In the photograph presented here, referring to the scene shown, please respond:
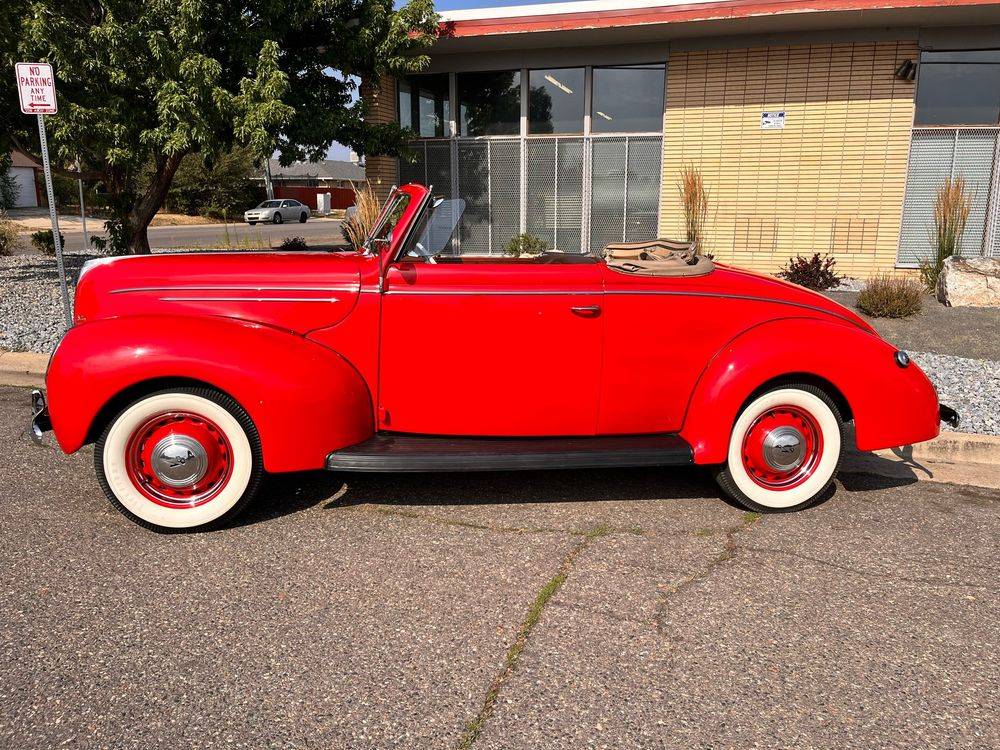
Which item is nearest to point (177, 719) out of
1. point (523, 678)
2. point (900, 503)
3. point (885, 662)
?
point (523, 678)

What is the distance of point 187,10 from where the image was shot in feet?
29.2

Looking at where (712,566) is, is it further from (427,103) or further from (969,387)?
(427,103)

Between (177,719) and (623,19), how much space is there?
11709 millimetres

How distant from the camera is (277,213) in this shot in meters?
42.5

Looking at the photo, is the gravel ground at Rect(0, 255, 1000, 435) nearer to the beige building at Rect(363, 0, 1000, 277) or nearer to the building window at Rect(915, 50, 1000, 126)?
the beige building at Rect(363, 0, 1000, 277)

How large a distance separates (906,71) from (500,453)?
444 inches

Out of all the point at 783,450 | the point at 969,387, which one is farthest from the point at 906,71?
the point at 783,450

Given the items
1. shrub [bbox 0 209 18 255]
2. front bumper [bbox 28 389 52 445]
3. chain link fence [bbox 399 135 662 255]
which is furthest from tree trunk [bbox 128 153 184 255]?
front bumper [bbox 28 389 52 445]

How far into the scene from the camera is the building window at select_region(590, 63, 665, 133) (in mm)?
12648

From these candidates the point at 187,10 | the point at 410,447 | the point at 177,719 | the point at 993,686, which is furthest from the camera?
the point at 187,10

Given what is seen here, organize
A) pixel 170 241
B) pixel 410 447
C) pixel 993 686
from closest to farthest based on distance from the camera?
pixel 993 686, pixel 410 447, pixel 170 241

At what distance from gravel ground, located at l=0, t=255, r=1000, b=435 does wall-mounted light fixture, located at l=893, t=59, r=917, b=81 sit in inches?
173

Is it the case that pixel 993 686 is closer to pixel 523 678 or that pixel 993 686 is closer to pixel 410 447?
pixel 523 678

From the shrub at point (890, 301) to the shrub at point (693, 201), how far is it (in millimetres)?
3650
